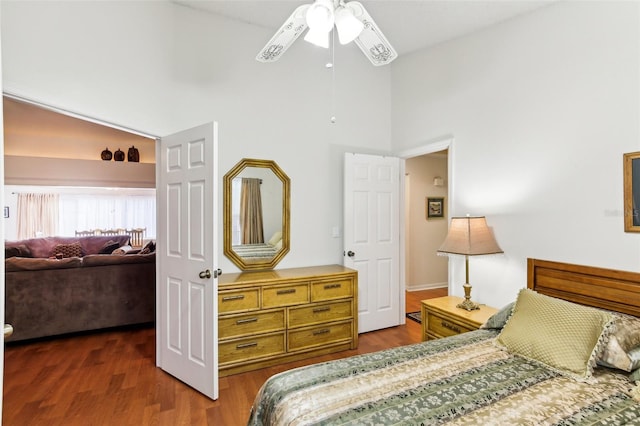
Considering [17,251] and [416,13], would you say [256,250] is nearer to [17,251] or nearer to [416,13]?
[416,13]

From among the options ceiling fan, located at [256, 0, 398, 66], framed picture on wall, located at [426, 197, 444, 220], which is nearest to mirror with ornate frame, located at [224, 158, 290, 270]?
ceiling fan, located at [256, 0, 398, 66]

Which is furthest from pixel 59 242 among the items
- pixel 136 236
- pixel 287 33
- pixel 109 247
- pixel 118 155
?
pixel 287 33

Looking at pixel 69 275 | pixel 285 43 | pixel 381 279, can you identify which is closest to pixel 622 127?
pixel 285 43

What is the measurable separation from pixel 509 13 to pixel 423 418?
10.5 feet

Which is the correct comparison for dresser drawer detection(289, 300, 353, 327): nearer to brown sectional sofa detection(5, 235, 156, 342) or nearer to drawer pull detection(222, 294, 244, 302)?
drawer pull detection(222, 294, 244, 302)

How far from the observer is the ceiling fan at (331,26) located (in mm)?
1716

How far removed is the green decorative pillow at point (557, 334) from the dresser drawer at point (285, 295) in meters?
1.70

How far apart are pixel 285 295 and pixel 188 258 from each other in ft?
3.09

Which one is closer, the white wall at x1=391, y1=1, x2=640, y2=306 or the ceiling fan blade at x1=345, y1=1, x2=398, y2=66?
the ceiling fan blade at x1=345, y1=1, x2=398, y2=66

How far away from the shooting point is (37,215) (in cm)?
722

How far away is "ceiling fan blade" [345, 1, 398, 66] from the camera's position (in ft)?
5.88

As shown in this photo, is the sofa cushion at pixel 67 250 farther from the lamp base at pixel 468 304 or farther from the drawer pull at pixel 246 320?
the lamp base at pixel 468 304

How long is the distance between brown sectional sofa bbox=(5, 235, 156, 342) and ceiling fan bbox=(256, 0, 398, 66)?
10.6 feet

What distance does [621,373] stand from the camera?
1.70 metres
